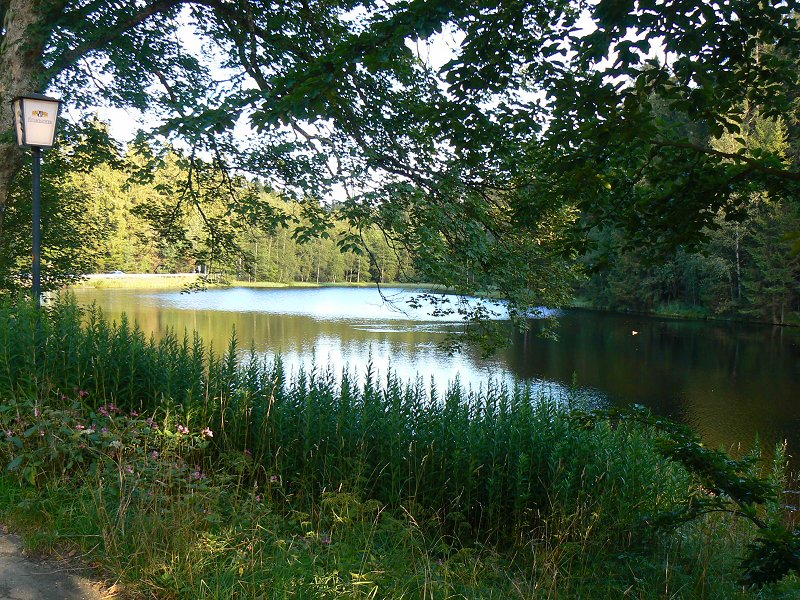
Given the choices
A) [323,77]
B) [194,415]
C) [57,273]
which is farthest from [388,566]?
[57,273]

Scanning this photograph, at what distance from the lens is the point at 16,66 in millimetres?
6770

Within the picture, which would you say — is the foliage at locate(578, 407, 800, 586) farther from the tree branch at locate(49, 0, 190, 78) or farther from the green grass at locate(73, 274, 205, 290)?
the green grass at locate(73, 274, 205, 290)

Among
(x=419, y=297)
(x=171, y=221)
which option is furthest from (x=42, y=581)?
(x=171, y=221)

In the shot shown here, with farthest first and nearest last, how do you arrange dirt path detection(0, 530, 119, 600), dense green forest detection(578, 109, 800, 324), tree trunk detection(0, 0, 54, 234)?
dense green forest detection(578, 109, 800, 324) < tree trunk detection(0, 0, 54, 234) < dirt path detection(0, 530, 119, 600)

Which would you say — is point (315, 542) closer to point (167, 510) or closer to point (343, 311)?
point (167, 510)

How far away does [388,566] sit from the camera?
118 inches

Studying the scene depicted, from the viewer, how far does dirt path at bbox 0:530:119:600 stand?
2285mm

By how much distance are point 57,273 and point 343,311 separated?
2663 cm

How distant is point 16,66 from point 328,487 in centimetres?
599

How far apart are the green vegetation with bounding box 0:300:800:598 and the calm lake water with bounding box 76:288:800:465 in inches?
118

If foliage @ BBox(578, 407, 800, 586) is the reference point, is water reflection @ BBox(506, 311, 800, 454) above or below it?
below

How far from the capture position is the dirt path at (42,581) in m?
2.29

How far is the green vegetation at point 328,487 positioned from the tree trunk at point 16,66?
259 cm

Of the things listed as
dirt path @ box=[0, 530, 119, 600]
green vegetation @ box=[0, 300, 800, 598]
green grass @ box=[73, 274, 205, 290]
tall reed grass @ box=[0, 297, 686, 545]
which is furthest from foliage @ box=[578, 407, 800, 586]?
green grass @ box=[73, 274, 205, 290]
